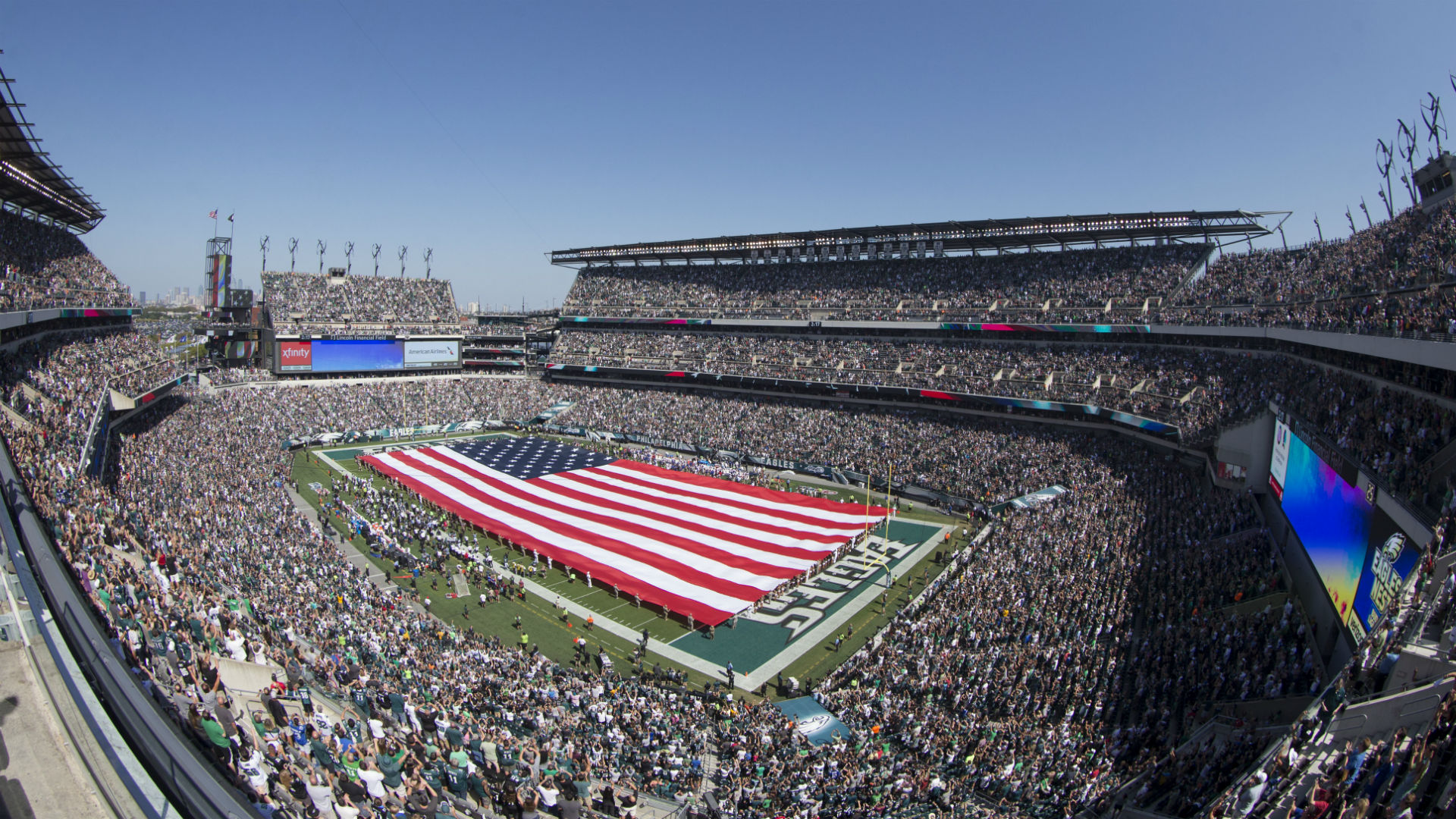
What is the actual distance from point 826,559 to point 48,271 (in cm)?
3649

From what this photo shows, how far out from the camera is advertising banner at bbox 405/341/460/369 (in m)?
59.9

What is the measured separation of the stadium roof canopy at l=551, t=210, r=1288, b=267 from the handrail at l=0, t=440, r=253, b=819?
43888mm

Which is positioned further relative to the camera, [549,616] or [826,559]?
[826,559]

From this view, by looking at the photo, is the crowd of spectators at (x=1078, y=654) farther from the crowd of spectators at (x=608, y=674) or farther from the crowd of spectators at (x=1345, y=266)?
the crowd of spectators at (x=1345, y=266)

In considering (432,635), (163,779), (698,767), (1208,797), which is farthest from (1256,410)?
(163,779)

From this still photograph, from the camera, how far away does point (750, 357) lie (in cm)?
5128

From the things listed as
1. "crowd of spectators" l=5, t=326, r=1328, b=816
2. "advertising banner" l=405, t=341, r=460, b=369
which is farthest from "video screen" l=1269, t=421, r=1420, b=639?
"advertising banner" l=405, t=341, r=460, b=369

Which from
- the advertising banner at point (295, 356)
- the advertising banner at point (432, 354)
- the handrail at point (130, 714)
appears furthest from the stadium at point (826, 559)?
the advertising banner at point (432, 354)

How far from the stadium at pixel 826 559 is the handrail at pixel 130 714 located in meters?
0.05

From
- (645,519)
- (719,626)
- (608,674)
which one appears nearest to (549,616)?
(608,674)

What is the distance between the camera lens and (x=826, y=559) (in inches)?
1067

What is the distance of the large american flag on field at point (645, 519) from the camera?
997 inches

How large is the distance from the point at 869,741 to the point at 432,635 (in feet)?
37.5

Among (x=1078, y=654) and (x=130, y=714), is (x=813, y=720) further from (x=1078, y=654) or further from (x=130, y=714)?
(x=130, y=714)
